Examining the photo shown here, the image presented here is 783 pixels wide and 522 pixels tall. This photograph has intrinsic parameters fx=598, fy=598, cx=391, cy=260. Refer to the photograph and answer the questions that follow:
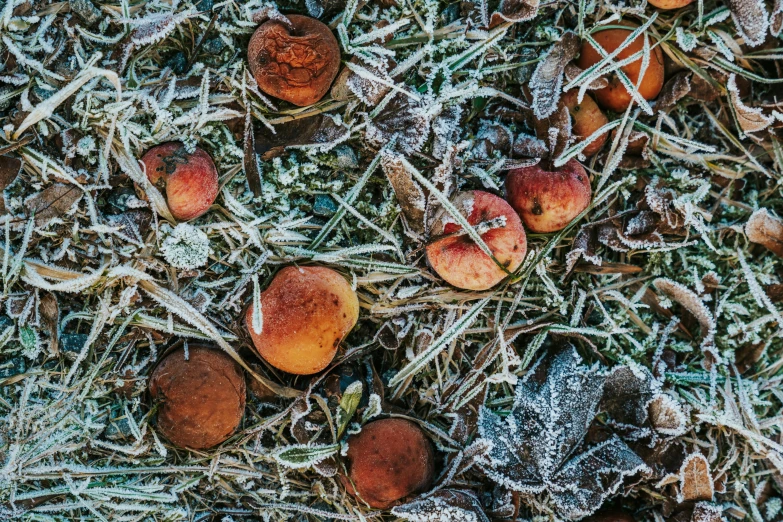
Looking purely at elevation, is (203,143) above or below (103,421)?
above

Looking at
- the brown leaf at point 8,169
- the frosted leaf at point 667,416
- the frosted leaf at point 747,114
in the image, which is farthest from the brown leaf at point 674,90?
the brown leaf at point 8,169

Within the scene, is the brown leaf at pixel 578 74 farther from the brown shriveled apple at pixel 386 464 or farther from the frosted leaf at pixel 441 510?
the frosted leaf at pixel 441 510

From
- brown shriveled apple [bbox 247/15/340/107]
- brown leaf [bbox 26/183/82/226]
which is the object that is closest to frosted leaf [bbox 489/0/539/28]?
brown shriveled apple [bbox 247/15/340/107]

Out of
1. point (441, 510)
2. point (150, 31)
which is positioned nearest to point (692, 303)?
point (441, 510)

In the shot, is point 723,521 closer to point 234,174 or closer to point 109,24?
point 234,174

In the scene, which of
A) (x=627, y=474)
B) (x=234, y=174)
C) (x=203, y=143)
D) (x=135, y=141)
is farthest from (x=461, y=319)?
(x=135, y=141)

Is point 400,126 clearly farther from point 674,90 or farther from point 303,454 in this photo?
point 303,454
